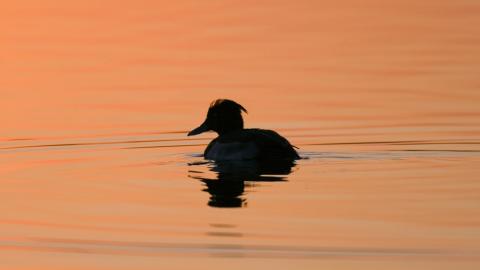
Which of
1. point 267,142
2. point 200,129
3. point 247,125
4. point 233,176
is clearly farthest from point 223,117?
point 233,176

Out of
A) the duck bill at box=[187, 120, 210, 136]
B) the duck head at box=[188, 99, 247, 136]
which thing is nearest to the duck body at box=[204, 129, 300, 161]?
the duck bill at box=[187, 120, 210, 136]

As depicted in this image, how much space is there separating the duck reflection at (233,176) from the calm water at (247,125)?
0.04 meters

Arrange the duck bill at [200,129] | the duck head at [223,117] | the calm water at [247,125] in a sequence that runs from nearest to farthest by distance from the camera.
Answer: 1. the calm water at [247,125]
2. the duck bill at [200,129]
3. the duck head at [223,117]

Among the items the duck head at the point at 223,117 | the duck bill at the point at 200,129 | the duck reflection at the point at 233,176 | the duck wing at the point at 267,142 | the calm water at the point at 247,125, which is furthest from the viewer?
the duck head at the point at 223,117

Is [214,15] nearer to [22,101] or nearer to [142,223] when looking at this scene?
[22,101]

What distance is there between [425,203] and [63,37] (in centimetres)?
1802

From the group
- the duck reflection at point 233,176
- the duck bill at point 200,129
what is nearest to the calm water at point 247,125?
the duck reflection at point 233,176

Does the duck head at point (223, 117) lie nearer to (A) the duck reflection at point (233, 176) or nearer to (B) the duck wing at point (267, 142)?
(B) the duck wing at point (267, 142)

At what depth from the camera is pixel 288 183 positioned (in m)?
15.9

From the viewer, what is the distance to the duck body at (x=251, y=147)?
17903 millimetres

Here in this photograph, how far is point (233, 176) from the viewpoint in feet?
55.6

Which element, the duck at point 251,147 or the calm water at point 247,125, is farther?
the duck at point 251,147

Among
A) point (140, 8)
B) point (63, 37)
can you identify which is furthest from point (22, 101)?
point (140, 8)

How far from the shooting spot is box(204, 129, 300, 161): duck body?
17903mm
